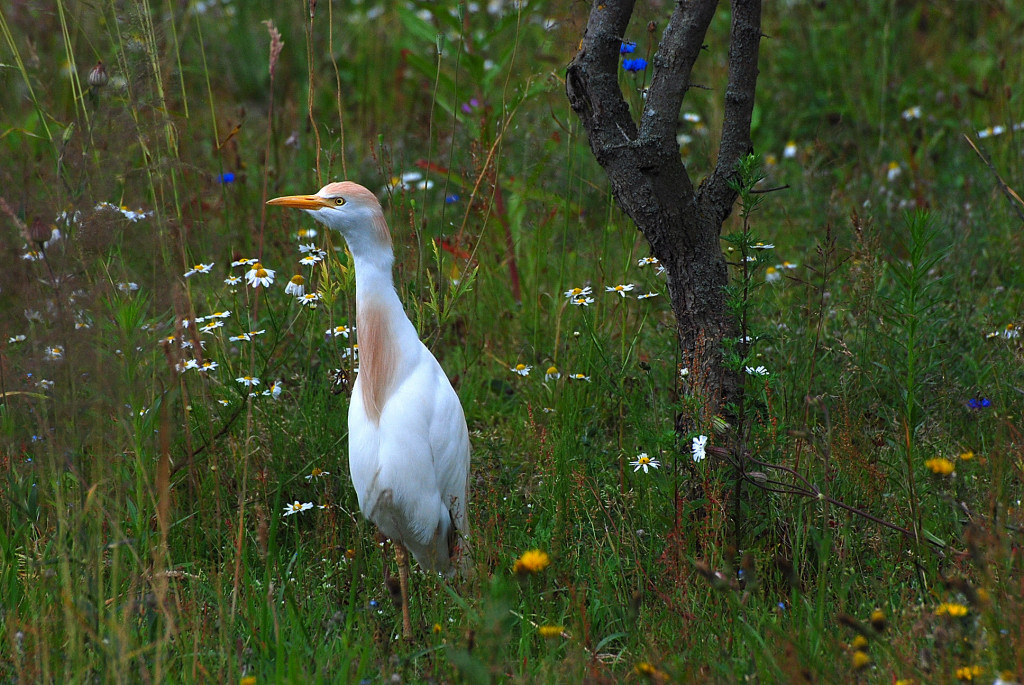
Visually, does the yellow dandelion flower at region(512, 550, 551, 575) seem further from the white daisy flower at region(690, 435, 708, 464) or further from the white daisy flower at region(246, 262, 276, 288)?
the white daisy flower at region(246, 262, 276, 288)

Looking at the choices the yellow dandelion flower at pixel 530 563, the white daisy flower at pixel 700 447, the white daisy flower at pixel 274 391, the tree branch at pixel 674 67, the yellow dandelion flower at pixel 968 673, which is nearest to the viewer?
the yellow dandelion flower at pixel 968 673

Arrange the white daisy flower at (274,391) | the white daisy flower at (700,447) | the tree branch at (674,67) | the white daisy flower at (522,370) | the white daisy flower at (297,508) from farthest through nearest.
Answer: the white daisy flower at (522,370) → the white daisy flower at (274,391) → the white daisy flower at (297,508) → the tree branch at (674,67) → the white daisy flower at (700,447)

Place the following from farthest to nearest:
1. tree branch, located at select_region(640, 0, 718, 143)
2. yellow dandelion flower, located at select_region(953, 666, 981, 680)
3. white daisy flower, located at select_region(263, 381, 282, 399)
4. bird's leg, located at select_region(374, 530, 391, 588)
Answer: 1. white daisy flower, located at select_region(263, 381, 282, 399)
2. bird's leg, located at select_region(374, 530, 391, 588)
3. tree branch, located at select_region(640, 0, 718, 143)
4. yellow dandelion flower, located at select_region(953, 666, 981, 680)

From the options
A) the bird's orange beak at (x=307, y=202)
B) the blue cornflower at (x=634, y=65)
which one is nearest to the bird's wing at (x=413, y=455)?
the bird's orange beak at (x=307, y=202)

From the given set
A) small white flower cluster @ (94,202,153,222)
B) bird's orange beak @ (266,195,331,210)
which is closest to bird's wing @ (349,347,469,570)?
bird's orange beak @ (266,195,331,210)

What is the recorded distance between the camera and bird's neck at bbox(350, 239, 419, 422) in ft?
7.81

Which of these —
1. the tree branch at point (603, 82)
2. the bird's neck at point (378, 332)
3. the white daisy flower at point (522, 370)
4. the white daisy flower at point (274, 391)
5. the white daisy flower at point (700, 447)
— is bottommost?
the white daisy flower at point (700, 447)

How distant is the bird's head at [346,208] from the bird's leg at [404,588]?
2.71 ft

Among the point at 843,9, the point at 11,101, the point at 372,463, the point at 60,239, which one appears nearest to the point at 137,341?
the point at 60,239

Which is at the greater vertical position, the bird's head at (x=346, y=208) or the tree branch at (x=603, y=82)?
the tree branch at (x=603, y=82)

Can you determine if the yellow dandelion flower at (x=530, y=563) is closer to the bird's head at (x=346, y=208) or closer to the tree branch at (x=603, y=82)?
the bird's head at (x=346, y=208)

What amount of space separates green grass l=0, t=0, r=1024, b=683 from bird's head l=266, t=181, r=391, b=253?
290 millimetres

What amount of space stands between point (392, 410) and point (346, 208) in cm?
51

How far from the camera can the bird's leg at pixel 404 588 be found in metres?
2.29
